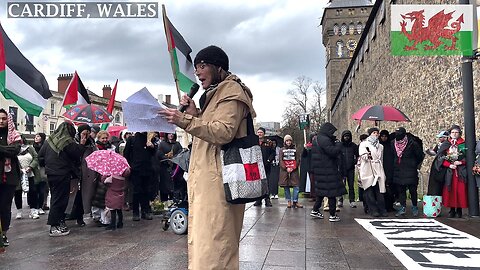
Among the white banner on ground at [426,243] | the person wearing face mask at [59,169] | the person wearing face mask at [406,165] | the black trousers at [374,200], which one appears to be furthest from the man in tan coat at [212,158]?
the person wearing face mask at [406,165]

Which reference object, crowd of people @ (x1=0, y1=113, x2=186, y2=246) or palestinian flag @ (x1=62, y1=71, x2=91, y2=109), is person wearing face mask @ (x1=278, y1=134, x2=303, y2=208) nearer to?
crowd of people @ (x1=0, y1=113, x2=186, y2=246)

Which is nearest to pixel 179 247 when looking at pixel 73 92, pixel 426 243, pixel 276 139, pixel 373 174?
pixel 426 243

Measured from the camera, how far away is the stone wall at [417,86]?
13664mm

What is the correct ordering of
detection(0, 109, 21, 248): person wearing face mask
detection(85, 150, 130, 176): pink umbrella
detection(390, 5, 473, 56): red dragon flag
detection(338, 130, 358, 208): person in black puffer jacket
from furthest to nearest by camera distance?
detection(338, 130, 358, 208): person in black puffer jacket, detection(390, 5, 473, 56): red dragon flag, detection(85, 150, 130, 176): pink umbrella, detection(0, 109, 21, 248): person wearing face mask

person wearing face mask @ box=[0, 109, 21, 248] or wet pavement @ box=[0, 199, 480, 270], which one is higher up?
person wearing face mask @ box=[0, 109, 21, 248]

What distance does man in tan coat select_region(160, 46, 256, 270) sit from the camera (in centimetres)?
264

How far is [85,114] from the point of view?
10.8 m

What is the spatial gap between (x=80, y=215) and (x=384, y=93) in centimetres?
2132

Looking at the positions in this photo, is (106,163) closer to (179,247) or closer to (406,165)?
(179,247)

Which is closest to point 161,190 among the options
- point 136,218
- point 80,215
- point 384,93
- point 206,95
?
point 136,218

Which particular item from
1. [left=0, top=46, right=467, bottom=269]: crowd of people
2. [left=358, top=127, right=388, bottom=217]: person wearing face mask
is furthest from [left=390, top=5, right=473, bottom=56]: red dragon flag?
[left=358, top=127, right=388, bottom=217]: person wearing face mask

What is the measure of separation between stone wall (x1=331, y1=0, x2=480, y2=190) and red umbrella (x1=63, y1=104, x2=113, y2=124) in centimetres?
964

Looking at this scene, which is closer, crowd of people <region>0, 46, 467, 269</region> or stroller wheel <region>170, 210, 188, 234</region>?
crowd of people <region>0, 46, 467, 269</region>

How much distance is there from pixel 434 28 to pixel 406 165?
277 cm
